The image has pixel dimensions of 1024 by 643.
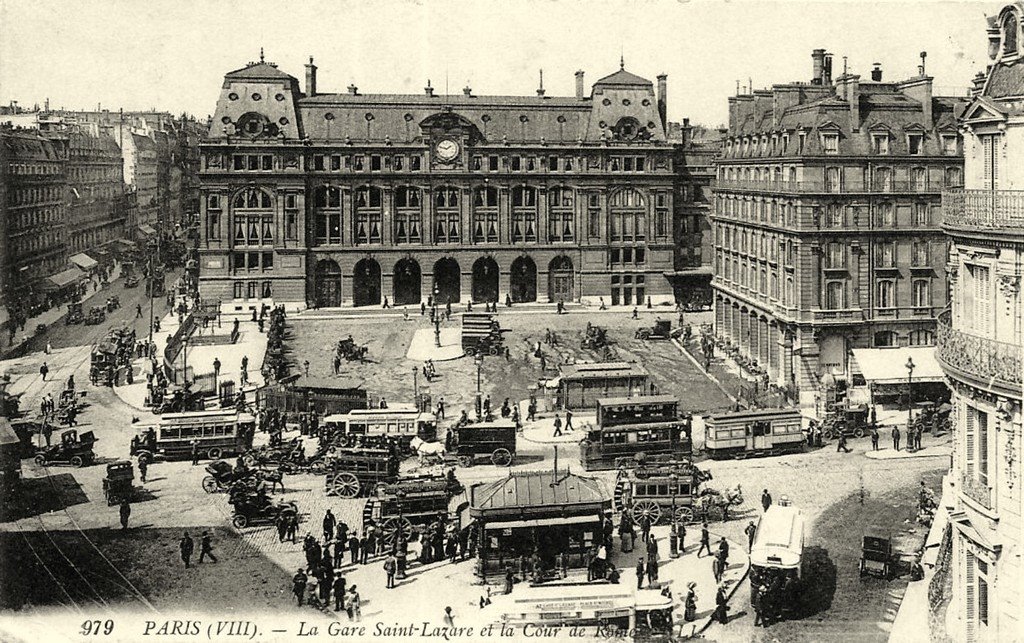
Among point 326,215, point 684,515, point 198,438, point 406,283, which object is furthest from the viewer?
point 406,283

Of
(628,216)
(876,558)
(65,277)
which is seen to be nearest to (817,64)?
(628,216)

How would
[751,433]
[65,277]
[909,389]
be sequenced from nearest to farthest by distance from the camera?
[751,433] < [909,389] < [65,277]

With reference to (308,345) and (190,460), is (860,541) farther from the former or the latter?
(308,345)

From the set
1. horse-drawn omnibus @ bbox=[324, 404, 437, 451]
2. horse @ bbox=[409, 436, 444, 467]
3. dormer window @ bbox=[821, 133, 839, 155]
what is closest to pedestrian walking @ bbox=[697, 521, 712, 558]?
horse @ bbox=[409, 436, 444, 467]

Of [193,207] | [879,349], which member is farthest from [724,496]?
[193,207]

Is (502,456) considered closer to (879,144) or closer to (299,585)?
(299,585)

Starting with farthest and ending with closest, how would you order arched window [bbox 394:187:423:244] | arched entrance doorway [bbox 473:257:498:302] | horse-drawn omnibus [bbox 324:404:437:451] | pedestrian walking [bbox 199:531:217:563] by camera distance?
arched entrance doorway [bbox 473:257:498:302] < arched window [bbox 394:187:423:244] < horse-drawn omnibus [bbox 324:404:437:451] < pedestrian walking [bbox 199:531:217:563]

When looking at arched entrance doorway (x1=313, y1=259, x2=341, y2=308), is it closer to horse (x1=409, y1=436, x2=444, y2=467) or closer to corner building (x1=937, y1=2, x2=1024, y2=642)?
horse (x1=409, y1=436, x2=444, y2=467)
